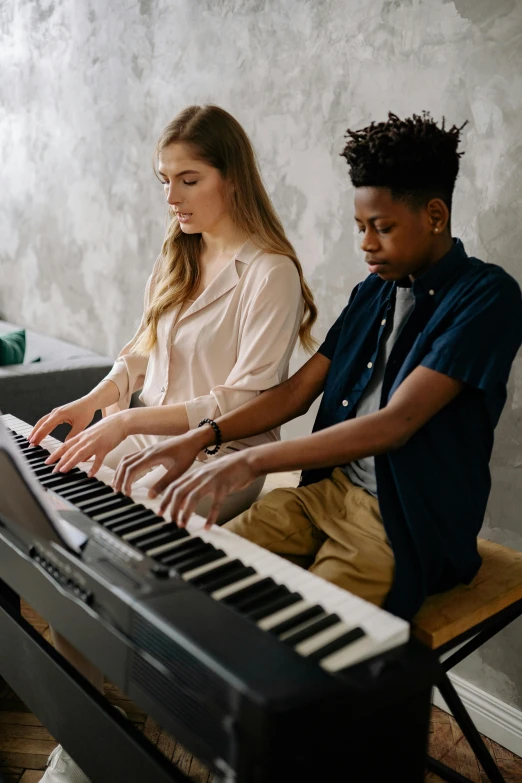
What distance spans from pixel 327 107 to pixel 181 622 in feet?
6.61

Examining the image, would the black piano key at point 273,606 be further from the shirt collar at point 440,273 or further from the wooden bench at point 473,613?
the shirt collar at point 440,273

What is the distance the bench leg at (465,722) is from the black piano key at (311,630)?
20.0 inches

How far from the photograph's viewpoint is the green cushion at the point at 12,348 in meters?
3.47

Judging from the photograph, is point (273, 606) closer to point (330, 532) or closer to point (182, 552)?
point (182, 552)

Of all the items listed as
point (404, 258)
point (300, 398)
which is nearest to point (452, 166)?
point (404, 258)

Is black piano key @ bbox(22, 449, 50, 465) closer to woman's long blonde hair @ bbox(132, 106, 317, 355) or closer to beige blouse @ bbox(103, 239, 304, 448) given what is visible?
beige blouse @ bbox(103, 239, 304, 448)

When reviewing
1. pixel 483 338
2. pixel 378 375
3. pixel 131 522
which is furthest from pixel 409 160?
pixel 131 522

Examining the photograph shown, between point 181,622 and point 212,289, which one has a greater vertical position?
point 212,289

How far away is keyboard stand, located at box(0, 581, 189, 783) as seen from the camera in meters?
1.36

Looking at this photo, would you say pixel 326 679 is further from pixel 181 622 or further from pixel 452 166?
pixel 452 166

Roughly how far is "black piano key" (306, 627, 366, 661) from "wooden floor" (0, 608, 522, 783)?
1.21m

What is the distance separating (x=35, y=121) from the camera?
436cm

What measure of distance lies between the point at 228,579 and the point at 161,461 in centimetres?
45

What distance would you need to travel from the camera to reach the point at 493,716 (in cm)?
227
